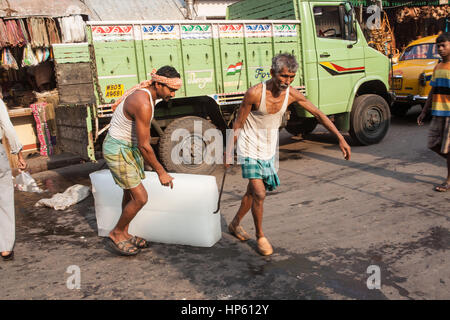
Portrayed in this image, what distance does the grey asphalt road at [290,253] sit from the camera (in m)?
3.03

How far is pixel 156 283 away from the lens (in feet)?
10.4

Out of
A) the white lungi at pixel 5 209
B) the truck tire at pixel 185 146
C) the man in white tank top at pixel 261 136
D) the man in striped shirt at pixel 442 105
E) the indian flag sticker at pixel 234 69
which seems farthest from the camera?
the indian flag sticker at pixel 234 69

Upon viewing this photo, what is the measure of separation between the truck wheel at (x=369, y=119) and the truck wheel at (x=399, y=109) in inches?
112

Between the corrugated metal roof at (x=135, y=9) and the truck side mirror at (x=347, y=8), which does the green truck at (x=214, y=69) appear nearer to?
the truck side mirror at (x=347, y=8)

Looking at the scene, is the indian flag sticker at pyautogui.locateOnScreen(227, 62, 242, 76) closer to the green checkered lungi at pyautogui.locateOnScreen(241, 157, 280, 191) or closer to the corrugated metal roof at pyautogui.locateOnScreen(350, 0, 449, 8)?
the green checkered lungi at pyautogui.locateOnScreen(241, 157, 280, 191)

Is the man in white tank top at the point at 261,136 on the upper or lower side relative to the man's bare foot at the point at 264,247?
upper

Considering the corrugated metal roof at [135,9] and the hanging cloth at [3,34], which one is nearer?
the hanging cloth at [3,34]

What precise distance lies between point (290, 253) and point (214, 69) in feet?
11.5

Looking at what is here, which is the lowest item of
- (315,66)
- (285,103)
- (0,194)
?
(0,194)

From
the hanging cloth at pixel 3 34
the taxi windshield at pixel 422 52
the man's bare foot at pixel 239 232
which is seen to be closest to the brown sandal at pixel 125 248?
the man's bare foot at pixel 239 232

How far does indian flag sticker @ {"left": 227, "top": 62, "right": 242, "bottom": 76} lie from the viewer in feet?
20.9

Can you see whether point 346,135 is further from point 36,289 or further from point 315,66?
point 36,289

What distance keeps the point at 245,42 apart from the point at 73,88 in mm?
2783
